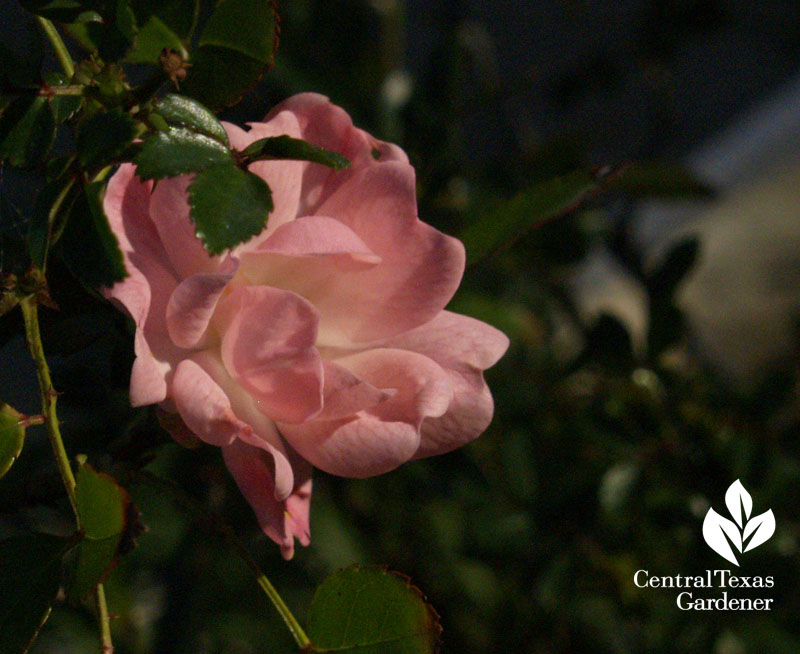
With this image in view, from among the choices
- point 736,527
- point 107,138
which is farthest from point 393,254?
point 736,527

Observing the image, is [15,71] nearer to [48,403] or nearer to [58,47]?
[58,47]

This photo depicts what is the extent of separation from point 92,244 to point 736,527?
0.65 meters

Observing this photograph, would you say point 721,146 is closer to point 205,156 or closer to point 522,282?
point 522,282

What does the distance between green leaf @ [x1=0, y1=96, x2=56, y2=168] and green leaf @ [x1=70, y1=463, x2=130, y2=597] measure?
0.14m

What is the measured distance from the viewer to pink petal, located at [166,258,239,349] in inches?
11.5

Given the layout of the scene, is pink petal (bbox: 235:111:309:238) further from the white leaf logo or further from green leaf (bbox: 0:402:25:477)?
the white leaf logo

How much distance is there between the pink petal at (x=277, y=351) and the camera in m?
0.32

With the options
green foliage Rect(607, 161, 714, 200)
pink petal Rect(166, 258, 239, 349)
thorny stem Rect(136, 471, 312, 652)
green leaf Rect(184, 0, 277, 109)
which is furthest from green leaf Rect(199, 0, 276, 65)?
green foliage Rect(607, 161, 714, 200)

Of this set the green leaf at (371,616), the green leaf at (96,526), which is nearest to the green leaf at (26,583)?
the green leaf at (96,526)

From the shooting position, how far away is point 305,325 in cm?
32

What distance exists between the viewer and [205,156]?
0.97 ft

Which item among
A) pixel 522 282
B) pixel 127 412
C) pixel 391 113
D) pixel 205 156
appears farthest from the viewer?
pixel 522 282

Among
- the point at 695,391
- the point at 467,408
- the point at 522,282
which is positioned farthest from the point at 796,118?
the point at 467,408

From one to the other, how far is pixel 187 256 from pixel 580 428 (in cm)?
62
